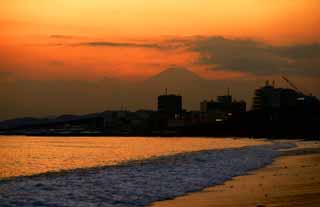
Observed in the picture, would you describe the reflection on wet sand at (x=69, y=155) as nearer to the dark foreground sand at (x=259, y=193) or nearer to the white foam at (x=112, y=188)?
the white foam at (x=112, y=188)

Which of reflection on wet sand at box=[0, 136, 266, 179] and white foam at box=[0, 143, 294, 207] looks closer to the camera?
white foam at box=[0, 143, 294, 207]

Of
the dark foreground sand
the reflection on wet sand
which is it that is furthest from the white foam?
the reflection on wet sand

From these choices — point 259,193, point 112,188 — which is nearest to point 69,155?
point 112,188

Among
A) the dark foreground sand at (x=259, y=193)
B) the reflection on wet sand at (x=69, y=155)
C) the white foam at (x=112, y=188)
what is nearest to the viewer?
the dark foreground sand at (x=259, y=193)

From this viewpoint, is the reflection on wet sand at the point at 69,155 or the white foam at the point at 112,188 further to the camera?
the reflection on wet sand at the point at 69,155

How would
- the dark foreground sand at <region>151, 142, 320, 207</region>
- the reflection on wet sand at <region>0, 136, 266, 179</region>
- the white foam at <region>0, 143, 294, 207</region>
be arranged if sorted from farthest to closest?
the reflection on wet sand at <region>0, 136, 266, 179</region> < the white foam at <region>0, 143, 294, 207</region> < the dark foreground sand at <region>151, 142, 320, 207</region>

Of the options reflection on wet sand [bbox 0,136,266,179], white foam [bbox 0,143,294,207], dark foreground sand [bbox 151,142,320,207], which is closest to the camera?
dark foreground sand [bbox 151,142,320,207]

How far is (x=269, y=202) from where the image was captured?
1564 centimetres

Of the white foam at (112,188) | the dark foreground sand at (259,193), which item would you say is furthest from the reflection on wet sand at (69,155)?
the dark foreground sand at (259,193)

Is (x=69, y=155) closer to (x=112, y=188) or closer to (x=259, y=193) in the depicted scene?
(x=112, y=188)

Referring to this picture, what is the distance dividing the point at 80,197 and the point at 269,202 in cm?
540

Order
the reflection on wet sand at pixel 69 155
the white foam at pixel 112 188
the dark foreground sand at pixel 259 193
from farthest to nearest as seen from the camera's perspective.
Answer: the reflection on wet sand at pixel 69 155
the white foam at pixel 112 188
the dark foreground sand at pixel 259 193

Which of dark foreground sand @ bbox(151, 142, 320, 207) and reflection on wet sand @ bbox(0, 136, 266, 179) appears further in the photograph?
reflection on wet sand @ bbox(0, 136, 266, 179)

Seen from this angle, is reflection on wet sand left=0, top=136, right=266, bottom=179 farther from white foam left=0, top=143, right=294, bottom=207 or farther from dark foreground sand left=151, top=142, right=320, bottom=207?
dark foreground sand left=151, top=142, right=320, bottom=207
